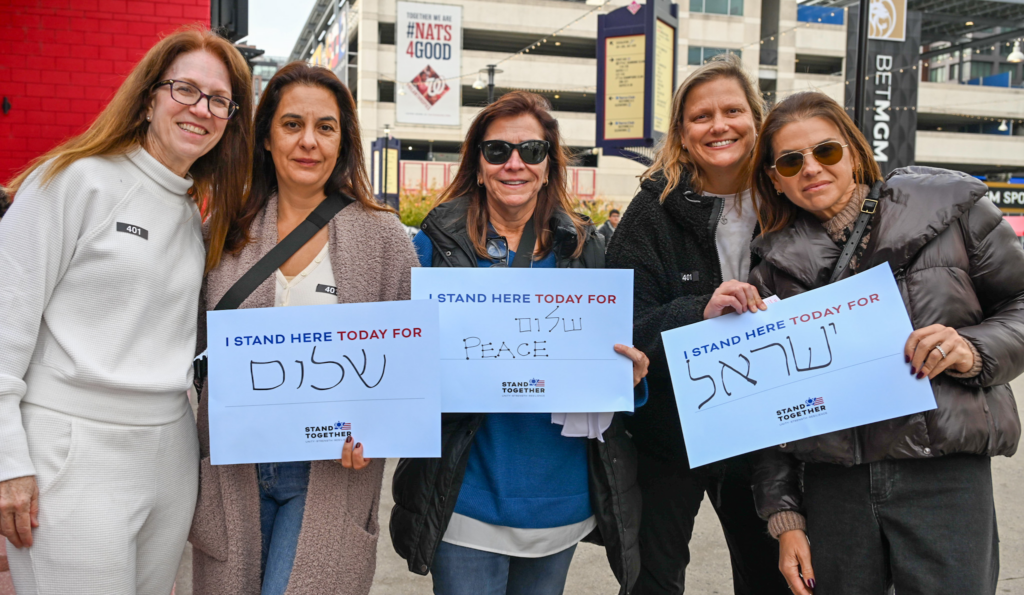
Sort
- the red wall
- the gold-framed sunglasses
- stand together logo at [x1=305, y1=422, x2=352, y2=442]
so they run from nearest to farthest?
1. the gold-framed sunglasses
2. stand together logo at [x1=305, y1=422, x2=352, y2=442]
3. the red wall

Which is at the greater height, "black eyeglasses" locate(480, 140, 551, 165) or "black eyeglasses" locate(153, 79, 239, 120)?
"black eyeglasses" locate(153, 79, 239, 120)

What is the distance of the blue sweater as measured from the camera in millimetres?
2264

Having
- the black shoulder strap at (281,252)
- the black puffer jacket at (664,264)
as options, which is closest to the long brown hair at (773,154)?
the black puffer jacket at (664,264)

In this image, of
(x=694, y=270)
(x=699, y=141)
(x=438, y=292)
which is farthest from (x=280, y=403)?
(x=699, y=141)

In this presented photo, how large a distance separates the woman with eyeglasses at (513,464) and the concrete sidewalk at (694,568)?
5.65 feet

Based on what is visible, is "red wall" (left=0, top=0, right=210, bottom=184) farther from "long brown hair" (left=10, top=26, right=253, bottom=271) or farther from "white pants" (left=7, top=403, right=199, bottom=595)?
"white pants" (left=7, top=403, right=199, bottom=595)

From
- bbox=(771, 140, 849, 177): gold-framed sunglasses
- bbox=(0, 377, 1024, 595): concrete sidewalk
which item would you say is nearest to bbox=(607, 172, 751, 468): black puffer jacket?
bbox=(771, 140, 849, 177): gold-framed sunglasses

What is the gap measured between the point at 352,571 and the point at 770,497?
1332mm

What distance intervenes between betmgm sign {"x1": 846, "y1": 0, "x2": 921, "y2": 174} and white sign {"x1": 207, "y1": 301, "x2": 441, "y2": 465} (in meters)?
9.20

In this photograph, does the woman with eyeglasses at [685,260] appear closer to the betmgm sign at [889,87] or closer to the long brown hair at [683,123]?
the long brown hair at [683,123]

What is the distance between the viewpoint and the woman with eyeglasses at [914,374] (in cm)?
183

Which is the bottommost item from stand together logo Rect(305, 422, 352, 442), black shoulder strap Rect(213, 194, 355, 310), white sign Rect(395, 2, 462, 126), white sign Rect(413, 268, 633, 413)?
stand together logo Rect(305, 422, 352, 442)

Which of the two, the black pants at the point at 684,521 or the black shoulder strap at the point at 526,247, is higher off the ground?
the black shoulder strap at the point at 526,247

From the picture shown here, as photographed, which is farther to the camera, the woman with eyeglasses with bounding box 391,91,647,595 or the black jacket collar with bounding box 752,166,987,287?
the woman with eyeglasses with bounding box 391,91,647,595
